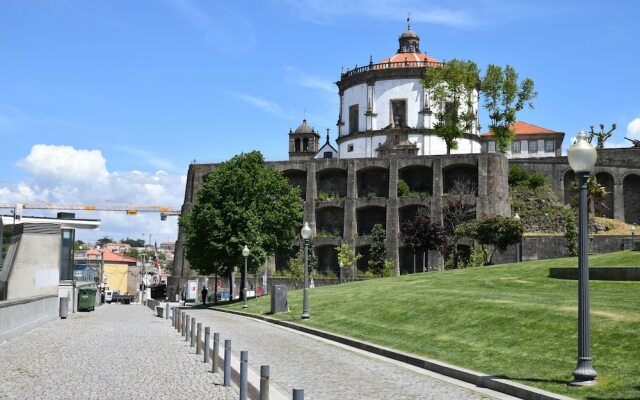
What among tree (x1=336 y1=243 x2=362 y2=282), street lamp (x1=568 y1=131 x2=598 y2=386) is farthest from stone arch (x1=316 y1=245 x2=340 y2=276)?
street lamp (x1=568 y1=131 x2=598 y2=386)

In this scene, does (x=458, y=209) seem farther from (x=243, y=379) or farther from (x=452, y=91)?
(x=243, y=379)

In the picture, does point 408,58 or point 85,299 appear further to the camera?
point 408,58

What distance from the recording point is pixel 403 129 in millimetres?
86875

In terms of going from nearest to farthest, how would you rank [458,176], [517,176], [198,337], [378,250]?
[198,337], [378,250], [458,176], [517,176]

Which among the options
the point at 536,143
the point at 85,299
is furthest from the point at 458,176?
the point at 85,299

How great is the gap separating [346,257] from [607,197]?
28209 mm

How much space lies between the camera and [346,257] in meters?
73.9

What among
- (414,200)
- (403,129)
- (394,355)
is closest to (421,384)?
(394,355)

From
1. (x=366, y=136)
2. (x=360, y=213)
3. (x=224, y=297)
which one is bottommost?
(x=224, y=297)

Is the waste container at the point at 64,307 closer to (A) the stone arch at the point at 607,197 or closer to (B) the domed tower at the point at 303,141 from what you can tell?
(A) the stone arch at the point at 607,197

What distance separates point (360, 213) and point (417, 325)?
5814 centimetres

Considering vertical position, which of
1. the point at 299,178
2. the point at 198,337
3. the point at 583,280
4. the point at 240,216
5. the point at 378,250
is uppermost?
the point at 299,178

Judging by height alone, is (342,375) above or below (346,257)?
below

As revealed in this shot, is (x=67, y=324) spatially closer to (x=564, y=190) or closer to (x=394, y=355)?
(x=394, y=355)
